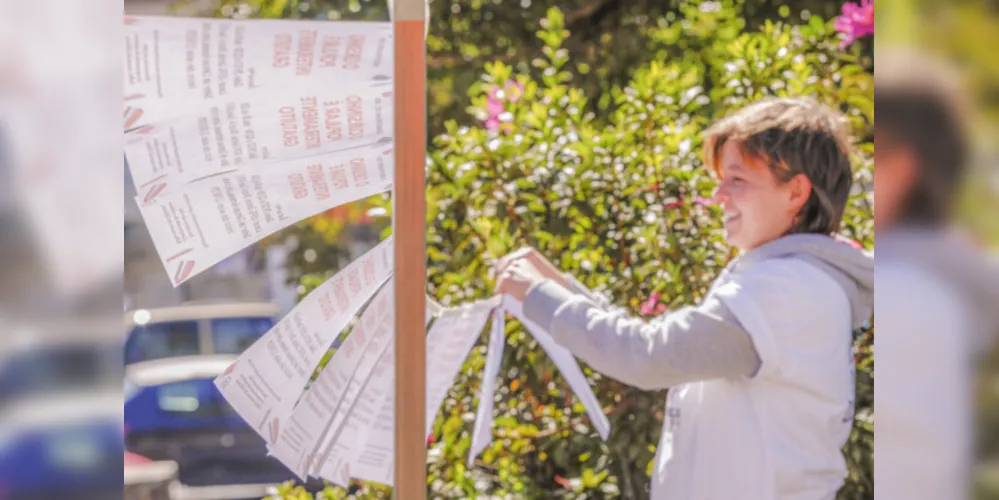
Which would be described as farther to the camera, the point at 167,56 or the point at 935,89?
the point at 167,56

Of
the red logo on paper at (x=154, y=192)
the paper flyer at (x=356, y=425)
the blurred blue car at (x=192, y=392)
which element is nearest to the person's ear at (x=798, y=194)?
the paper flyer at (x=356, y=425)

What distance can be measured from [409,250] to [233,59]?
363mm

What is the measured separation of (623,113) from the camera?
11.1ft

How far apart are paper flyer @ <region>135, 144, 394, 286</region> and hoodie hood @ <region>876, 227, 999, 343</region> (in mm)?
960

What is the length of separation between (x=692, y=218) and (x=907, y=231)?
103 inches

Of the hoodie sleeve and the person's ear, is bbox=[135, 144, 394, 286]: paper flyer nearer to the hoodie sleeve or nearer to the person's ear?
the hoodie sleeve

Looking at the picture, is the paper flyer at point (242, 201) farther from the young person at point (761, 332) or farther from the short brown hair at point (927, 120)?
the short brown hair at point (927, 120)

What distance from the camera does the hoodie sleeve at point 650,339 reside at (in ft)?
6.16

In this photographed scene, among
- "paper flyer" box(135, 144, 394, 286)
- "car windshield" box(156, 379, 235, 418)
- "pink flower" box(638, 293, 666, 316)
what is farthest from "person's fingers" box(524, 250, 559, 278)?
"car windshield" box(156, 379, 235, 418)

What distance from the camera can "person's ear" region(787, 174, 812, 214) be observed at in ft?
6.73

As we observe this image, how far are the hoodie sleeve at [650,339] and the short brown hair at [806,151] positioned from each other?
312 millimetres

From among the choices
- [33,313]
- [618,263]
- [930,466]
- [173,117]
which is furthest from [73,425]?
[618,263]

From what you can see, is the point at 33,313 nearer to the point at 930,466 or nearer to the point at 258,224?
the point at 930,466

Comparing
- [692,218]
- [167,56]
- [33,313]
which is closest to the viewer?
[33,313]
